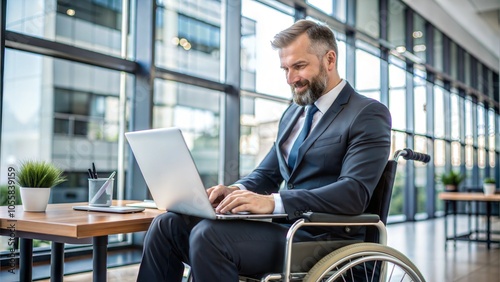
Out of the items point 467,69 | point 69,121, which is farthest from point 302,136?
point 69,121

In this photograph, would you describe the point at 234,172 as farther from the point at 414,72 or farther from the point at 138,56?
the point at 414,72

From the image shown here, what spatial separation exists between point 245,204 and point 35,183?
67 centimetres

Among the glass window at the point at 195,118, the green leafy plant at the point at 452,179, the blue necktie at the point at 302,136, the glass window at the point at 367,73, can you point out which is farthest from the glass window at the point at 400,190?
the blue necktie at the point at 302,136

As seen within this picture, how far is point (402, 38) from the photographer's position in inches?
307

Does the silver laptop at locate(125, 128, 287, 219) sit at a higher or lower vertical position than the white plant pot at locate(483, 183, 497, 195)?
higher

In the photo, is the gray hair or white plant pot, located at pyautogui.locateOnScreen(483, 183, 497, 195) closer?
the gray hair

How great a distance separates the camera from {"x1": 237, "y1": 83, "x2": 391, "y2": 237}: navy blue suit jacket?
4.76 feet

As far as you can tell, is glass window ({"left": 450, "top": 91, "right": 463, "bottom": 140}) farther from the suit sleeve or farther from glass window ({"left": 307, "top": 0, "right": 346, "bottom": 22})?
the suit sleeve

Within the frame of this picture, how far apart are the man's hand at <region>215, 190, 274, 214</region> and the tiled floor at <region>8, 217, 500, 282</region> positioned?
1.81m

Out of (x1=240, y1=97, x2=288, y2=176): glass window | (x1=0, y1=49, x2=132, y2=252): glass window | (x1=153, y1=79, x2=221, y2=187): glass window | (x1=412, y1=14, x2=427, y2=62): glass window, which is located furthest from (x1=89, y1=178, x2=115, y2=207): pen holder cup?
(x1=412, y1=14, x2=427, y2=62): glass window

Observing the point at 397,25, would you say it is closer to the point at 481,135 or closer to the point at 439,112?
the point at 439,112


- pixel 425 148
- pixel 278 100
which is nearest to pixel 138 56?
pixel 278 100

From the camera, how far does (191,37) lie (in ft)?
19.1

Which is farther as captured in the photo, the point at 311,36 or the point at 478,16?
the point at 478,16
